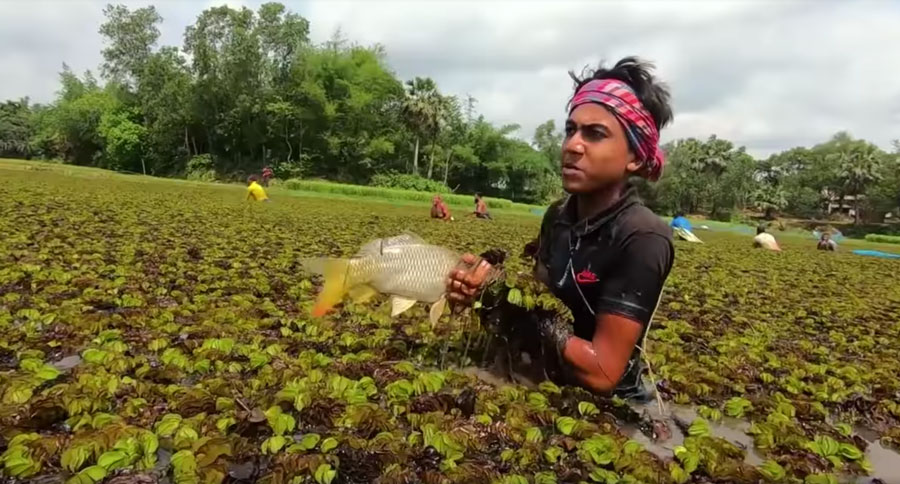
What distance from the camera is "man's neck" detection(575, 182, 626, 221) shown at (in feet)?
9.37

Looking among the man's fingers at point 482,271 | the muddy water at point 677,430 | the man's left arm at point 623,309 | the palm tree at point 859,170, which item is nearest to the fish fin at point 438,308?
the man's fingers at point 482,271

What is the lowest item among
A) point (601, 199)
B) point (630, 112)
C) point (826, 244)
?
point (826, 244)

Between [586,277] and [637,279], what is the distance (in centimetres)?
25

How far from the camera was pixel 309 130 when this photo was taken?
5466 centimetres

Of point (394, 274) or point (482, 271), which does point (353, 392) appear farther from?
point (482, 271)

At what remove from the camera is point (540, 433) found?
9.71 ft

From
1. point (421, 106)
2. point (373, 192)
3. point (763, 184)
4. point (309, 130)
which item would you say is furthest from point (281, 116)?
point (763, 184)

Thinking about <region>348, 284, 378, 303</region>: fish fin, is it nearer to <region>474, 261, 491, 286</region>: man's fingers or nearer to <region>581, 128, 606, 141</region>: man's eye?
<region>474, 261, 491, 286</region>: man's fingers

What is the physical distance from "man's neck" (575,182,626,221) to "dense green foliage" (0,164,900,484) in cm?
44

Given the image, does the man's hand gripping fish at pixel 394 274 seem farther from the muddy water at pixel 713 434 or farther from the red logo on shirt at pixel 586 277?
the muddy water at pixel 713 434

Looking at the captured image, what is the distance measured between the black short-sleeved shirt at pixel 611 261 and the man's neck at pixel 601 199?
0.03m

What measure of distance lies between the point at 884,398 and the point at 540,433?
2783mm

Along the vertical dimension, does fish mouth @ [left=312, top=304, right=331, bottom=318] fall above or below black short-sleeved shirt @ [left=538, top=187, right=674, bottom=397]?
below

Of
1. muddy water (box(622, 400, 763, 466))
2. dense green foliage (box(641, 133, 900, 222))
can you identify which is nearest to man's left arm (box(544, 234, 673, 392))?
muddy water (box(622, 400, 763, 466))
